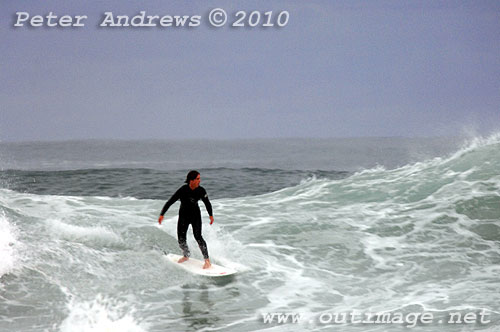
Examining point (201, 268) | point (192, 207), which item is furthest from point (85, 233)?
point (201, 268)

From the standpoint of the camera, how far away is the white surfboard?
11391mm

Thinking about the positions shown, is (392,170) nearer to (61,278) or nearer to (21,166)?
(61,278)

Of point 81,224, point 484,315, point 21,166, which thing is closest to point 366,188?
point 81,224

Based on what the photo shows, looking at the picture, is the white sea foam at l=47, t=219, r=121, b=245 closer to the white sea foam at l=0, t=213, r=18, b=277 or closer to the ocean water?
the ocean water

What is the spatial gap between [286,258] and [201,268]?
2.40m

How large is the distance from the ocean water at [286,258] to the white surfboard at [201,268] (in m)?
0.19

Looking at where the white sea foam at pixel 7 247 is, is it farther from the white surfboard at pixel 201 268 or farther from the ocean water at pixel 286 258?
the white surfboard at pixel 201 268

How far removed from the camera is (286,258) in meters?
13.2

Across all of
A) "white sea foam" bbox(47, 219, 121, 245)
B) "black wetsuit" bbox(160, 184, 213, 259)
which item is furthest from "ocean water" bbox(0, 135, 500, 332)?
"black wetsuit" bbox(160, 184, 213, 259)

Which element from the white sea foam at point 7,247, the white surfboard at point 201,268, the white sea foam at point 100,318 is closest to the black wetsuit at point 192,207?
the white surfboard at point 201,268

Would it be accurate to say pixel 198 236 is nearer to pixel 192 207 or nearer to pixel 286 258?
pixel 192 207

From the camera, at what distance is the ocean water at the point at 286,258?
30.5ft

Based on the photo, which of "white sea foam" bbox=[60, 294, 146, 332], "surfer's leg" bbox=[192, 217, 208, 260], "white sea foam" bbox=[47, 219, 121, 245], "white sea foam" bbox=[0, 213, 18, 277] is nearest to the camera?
"white sea foam" bbox=[60, 294, 146, 332]

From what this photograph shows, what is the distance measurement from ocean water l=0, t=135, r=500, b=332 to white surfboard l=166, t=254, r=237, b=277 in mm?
193
